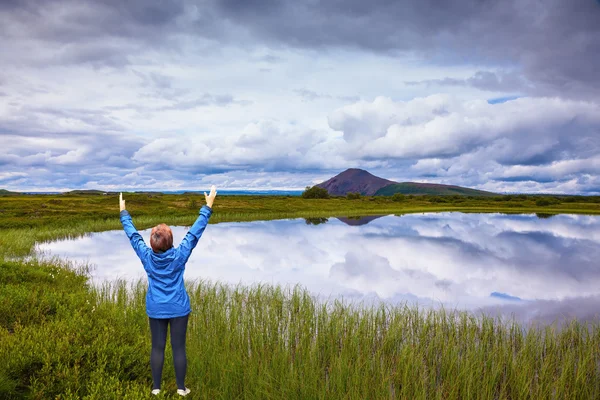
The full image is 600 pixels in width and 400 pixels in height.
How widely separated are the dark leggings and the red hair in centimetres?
136

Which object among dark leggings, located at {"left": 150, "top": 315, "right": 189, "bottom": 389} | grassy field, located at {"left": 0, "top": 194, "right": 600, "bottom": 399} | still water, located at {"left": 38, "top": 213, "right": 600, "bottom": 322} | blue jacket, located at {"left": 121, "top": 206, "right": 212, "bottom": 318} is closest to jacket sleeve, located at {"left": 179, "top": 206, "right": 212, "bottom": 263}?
blue jacket, located at {"left": 121, "top": 206, "right": 212, "bottom": 318}

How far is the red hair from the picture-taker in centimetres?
696

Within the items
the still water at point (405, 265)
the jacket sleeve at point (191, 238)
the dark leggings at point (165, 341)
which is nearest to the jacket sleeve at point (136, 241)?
the jacket sleeve at point (191, 238)

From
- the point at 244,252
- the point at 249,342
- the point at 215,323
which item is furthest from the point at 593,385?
the point at 244,252

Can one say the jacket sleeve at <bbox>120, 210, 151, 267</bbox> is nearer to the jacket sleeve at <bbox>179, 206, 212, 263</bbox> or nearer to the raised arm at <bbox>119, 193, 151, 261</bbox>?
the raised arm at <bbox>119, 193, 151, 261</bbox>

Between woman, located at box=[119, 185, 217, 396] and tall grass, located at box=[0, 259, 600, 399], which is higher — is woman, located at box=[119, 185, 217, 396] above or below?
above

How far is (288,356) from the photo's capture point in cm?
1091

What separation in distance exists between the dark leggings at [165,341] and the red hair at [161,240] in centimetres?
136

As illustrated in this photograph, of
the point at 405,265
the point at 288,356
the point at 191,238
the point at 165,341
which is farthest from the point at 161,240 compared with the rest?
the point at 405,265

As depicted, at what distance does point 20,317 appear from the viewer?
12898 mm

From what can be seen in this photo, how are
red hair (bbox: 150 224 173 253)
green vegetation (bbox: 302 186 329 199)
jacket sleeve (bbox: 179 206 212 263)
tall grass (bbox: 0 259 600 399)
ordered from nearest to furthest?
red hair (bbox: 150 224 173 253) → jacket sleeve (bbox: 179 206 212 263) → tall grass (bbox: 0 259 600 399) → green vegetation (bbox: 302 186 329 199)

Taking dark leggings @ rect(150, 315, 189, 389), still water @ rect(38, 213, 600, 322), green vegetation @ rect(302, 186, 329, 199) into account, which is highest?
green vegetation @ rect(302, 186, 329, 199)

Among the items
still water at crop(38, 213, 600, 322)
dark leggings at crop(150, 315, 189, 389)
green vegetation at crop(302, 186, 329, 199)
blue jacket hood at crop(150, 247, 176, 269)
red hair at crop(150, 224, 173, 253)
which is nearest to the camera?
red hair at crop(150, 224, 173, 253)

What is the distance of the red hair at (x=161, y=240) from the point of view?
6.96 m
